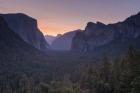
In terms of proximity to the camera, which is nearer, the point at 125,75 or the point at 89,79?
the point at 125,75

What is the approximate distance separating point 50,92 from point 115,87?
17.7 metres

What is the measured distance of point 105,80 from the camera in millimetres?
94438

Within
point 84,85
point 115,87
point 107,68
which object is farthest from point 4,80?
point 115,87

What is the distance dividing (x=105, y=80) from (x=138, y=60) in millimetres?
30714

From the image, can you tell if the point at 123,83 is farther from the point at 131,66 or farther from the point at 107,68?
the point at 107,68

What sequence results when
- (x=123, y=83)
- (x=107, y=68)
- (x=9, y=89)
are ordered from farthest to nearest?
(x=9, y=89) → (x=107, y=68) → (x=123, y=83)

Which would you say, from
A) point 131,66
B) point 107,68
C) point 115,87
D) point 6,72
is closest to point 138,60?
point 131,66

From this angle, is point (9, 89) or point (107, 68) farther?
point (9, 89)

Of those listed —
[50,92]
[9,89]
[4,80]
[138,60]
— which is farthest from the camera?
[4,80]

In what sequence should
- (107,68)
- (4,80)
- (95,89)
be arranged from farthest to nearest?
(4,80) → (107,68) → (95,89)

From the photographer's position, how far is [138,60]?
213 ft

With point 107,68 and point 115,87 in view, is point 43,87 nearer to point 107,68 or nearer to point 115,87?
point 115,87

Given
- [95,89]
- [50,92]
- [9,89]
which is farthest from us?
[9,89]

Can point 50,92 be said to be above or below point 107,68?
below
